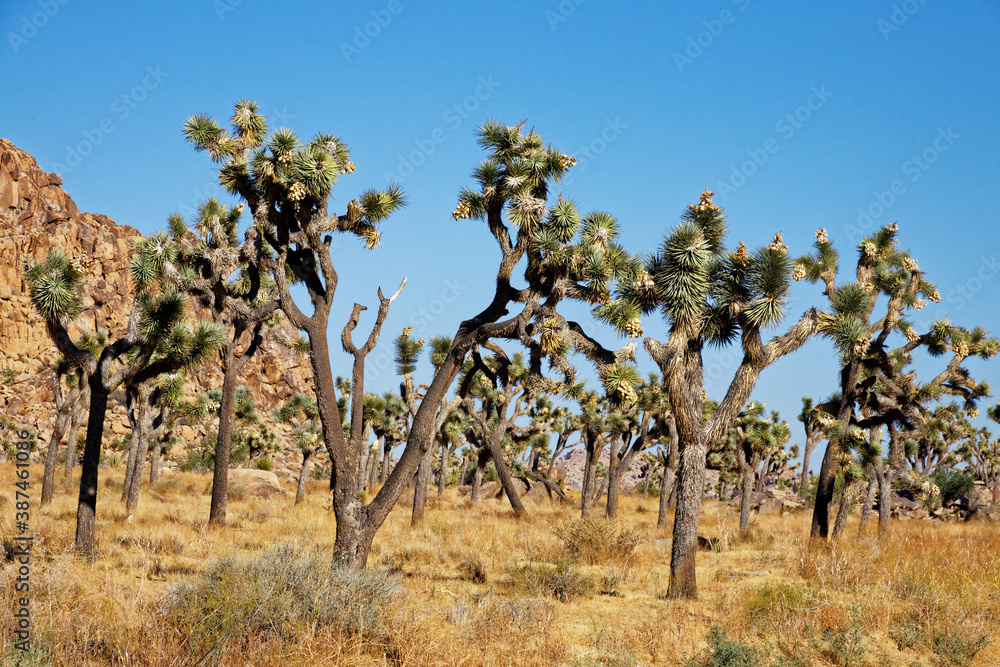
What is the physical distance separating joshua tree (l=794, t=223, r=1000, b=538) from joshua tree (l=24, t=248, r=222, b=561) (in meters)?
13.3

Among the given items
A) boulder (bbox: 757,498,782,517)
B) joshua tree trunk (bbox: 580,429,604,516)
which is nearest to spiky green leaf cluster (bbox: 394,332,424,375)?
joshua tree trunk (bbox: 580,429,604,516)

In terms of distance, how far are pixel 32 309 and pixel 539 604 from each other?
181 ft

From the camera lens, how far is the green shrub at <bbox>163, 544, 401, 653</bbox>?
20.6 feet

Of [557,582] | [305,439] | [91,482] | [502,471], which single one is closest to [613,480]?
[502,471]

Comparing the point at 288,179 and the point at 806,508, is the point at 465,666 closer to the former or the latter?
the point at 288,179

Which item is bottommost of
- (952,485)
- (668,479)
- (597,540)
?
(597,540)

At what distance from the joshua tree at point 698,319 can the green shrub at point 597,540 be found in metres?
3.54

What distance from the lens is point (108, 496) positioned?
2475cm

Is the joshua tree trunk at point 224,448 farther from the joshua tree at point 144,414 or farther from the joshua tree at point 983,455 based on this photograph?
the joshua tree at point 983,455

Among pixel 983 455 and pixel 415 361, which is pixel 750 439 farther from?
pixel 983 455

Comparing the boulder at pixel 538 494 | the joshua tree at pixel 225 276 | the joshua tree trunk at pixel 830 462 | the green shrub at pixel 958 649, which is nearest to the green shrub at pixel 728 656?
the green shrub at pixel 958 649

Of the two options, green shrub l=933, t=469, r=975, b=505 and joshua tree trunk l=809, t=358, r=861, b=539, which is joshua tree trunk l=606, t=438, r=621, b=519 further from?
green shrub l=933, t=469, r=975, b=505

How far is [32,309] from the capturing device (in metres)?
51.6

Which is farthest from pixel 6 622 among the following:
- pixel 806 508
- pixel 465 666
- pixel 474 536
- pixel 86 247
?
pixel 86 247
